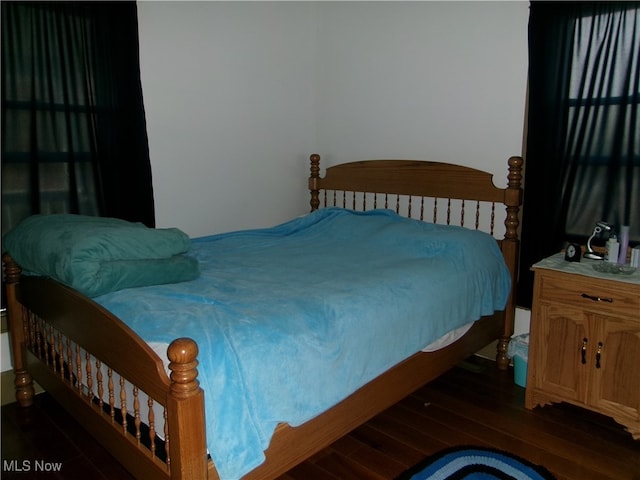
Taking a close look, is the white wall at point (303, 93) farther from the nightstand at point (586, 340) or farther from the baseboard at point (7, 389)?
the nightstand at point (586, 340)

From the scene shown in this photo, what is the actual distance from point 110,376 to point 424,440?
137 centimetres

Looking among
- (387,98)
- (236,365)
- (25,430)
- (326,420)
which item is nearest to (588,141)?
(387,98)

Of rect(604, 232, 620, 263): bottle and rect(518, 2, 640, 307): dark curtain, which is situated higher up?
rect(518, 2, 640, 307): dark curtain

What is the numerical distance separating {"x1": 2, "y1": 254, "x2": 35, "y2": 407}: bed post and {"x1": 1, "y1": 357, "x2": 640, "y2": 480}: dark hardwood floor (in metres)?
0.08

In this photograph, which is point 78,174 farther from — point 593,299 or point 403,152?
point 593,299

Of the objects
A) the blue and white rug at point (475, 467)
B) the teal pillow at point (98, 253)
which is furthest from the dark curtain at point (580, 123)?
the teal pillow at point (98, 253)

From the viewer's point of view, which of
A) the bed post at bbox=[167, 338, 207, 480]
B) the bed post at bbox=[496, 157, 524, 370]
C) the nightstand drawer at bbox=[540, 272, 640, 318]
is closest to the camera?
the bed post at bbox=[167, 338, 207, 480]

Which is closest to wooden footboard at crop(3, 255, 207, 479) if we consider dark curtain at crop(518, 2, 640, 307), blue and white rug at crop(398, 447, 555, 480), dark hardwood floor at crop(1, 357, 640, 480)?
dark hardwood floor at crop(1, 357, 640, 480)

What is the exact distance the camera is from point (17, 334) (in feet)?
8.02

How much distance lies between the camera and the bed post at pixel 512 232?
2783 millimetres

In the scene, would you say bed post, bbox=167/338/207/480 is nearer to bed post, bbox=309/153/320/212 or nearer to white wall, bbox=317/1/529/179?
white wall, bbox=317/1/529/179

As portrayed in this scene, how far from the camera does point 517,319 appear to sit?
3055 mm

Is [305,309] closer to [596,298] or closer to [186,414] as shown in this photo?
[186,414]

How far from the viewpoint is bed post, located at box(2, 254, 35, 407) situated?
238 cm
